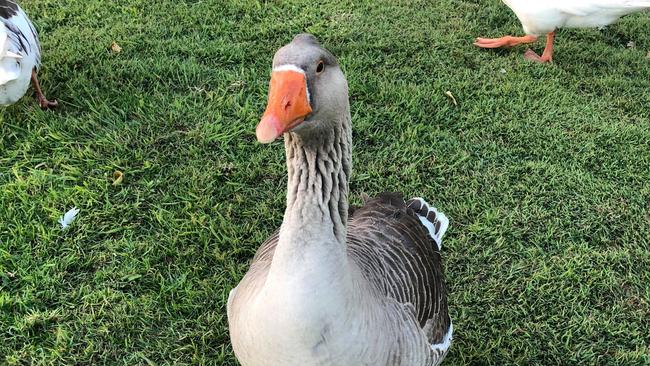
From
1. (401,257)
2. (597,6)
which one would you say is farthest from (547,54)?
(401,257)

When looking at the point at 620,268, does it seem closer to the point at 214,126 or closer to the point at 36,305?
the point at 214,126

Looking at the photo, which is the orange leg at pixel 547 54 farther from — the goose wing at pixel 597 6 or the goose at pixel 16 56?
the goose at pixel 16 56

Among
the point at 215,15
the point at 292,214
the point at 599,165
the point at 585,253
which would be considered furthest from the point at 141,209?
the point at 599,165

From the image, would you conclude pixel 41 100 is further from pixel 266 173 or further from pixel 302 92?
pixel 302 92

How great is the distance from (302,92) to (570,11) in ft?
12.8

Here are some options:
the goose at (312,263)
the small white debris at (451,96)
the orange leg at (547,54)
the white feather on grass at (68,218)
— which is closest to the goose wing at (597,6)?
the orange leg at (547,54)

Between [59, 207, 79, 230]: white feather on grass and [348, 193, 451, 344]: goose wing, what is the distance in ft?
5.39

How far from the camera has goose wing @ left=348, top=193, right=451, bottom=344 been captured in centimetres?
213

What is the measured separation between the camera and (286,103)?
1368 millimetres

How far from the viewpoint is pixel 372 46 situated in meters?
4.68

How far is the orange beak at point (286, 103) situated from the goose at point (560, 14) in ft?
12.4

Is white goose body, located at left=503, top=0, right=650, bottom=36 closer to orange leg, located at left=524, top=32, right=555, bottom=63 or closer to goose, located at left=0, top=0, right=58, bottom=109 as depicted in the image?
orange leg, located at left=524, top=32, right=555, bottom=63

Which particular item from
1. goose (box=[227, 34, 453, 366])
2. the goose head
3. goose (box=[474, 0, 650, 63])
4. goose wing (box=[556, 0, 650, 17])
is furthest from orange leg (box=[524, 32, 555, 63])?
the goose head

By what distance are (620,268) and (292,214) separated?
2.45 meters
